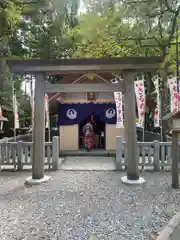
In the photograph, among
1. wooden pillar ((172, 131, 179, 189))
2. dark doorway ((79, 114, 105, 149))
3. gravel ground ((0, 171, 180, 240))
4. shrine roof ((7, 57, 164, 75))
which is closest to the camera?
gravel ground ((0, 171, 180, 240))

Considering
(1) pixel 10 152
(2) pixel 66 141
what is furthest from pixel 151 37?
(1) pixel 10 152

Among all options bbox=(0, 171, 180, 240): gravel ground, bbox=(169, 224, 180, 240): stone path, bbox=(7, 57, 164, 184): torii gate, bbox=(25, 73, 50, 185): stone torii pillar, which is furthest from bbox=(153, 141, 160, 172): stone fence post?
bbox=(169, 224, 180, 240): stone path

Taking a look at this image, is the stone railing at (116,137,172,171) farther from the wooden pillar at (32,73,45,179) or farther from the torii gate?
the wooden pillar at (32,73,45,179)

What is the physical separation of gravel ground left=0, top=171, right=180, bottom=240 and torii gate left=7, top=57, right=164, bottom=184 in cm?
62

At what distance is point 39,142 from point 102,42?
5.39 metres

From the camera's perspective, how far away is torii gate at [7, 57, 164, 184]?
643cm

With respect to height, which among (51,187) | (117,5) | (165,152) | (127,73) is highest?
(117,5)

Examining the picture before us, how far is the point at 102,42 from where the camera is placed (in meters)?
10.0

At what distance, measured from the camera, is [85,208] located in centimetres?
473

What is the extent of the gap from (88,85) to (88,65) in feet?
1.80

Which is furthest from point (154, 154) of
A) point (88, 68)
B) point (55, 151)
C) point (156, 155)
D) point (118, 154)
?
point (88, 68)

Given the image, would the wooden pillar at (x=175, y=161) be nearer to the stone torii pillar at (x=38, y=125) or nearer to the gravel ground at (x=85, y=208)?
the gravel ground at (x=85, y=208)

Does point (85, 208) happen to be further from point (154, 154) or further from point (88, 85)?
point (154, 154)

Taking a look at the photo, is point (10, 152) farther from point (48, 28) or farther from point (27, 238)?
point (48, 28)
